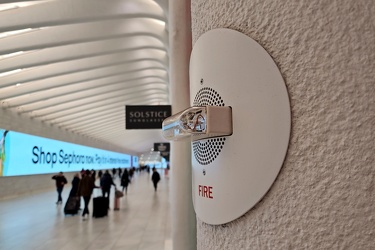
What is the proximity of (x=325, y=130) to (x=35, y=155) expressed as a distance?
24.5 m

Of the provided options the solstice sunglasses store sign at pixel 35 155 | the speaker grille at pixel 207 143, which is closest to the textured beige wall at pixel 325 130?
the speaker grille at pixel 207 143

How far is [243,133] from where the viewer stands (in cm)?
78

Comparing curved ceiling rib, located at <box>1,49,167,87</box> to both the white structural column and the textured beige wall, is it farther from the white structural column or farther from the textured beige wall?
the textured beige wall

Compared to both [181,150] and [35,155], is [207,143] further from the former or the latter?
[35,155]

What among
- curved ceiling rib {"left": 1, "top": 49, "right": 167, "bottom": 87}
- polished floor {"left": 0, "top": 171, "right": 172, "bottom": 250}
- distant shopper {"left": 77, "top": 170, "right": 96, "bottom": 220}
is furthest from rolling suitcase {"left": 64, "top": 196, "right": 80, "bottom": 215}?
curved ceiling rib {"left": 1, "top": 49, "right": 167, "bottom": 87}

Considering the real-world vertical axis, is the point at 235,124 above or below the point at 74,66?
below

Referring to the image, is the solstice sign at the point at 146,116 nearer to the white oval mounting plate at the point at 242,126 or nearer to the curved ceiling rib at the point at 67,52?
the white oval mounting plate at the point at 242,126

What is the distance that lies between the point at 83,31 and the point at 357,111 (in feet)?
48.8

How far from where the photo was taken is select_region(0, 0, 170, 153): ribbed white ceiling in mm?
11859

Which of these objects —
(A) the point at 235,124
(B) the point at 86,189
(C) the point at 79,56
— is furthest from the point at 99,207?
(A) the point at 235,124

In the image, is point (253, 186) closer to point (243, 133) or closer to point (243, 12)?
point (243, 133)

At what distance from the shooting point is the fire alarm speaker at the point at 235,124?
73 centimetres

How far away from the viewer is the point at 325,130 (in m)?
0.66

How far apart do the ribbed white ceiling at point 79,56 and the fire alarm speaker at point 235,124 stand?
11.1m
